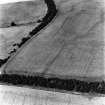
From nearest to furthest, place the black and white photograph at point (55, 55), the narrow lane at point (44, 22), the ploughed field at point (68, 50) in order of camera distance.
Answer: the black and white photograph at point (55, 55)
the ploughed field at point (68, 50)
the narrow lane at point (44, 22)

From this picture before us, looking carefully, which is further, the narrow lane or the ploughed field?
the narrow lane

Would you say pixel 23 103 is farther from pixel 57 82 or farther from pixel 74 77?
pixel 74 77

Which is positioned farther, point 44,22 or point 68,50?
point 44,22

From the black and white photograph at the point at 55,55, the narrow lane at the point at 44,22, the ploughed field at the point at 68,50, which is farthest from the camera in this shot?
the narrow lane at the point at 44,22

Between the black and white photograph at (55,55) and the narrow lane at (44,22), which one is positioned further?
the narrow lane at (44,22)

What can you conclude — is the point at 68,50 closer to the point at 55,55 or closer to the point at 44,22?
the point at 55,55

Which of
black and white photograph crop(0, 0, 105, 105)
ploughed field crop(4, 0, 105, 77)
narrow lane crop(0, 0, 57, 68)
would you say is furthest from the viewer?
narrow lane crop(0, 0, 57, 68)

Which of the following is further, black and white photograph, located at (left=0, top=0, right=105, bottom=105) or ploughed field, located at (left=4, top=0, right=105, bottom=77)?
ploughed field, located at (left=4, top=0, right=105, bottom=77)

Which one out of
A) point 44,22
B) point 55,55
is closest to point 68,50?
point 55,55

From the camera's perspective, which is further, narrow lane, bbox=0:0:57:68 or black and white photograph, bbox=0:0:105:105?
narrow lane, bbox=0:0:57:68

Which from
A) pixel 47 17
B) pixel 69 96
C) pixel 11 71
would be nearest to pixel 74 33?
pixel 47 17

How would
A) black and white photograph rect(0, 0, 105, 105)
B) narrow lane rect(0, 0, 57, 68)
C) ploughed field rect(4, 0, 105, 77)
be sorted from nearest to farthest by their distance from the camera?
black and white photograph rect(0, 0, 105, 105), ploughed field rect(4, 0, 105, 77), narrow lane rect(0, 0, 57, 68)

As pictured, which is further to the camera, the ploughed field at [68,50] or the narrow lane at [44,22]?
the narrow lane at [44,22]
